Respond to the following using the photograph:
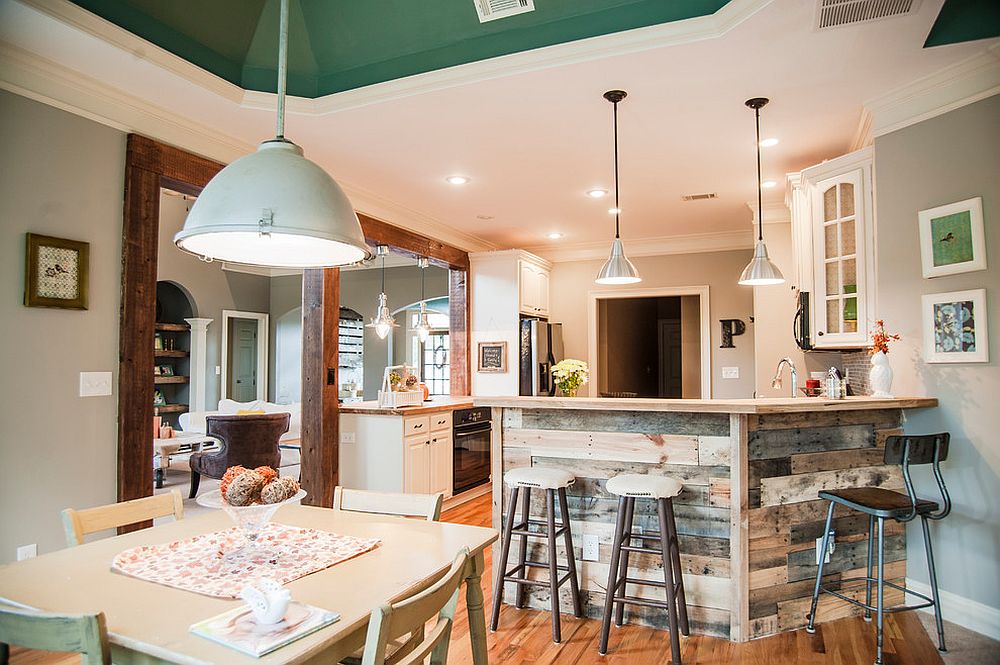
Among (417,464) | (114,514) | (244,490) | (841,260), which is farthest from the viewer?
(417,464)

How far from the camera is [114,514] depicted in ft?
6.75

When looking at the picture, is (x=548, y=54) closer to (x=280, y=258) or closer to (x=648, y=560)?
(x=280, y=258)

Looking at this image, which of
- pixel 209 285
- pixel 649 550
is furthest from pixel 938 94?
pixel 209 285

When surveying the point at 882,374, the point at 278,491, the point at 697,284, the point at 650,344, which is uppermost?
the point at 697,284

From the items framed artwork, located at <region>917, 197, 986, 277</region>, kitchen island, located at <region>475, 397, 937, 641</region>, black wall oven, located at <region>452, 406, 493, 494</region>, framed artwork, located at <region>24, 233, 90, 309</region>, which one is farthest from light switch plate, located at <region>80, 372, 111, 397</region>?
framed artwork, located at <region>917, 197, 986, 277</region>

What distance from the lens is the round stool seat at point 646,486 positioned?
2676 mm

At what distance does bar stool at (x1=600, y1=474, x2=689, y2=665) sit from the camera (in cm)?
264

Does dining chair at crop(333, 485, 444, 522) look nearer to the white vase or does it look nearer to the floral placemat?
the floral placemat

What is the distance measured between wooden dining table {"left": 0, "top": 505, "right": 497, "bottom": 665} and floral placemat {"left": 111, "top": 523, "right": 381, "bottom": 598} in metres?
0.03

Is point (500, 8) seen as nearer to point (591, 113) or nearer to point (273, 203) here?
point (591, 113)

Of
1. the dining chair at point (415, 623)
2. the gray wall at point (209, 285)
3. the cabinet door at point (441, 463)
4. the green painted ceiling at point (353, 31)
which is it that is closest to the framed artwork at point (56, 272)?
the green painted ceiling at point (353, 31)

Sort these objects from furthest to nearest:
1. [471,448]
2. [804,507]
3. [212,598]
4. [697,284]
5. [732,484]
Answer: [697,284] < [471,448] < [804,507] < [732,484] < [212,598]

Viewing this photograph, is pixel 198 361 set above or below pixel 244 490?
above

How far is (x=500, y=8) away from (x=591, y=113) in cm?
77
